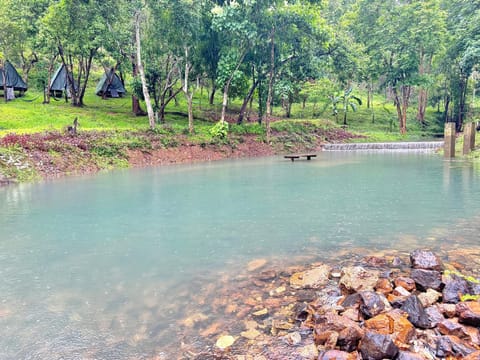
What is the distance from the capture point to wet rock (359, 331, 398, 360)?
10.3 feet

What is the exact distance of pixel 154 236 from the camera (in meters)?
7.48

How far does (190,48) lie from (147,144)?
8.04 metres

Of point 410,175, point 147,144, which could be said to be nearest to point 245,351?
point 410,175

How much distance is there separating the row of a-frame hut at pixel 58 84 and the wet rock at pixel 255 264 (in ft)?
103

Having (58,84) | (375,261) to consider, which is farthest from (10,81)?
(375,261)

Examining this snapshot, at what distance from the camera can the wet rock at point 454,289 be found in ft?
13.5

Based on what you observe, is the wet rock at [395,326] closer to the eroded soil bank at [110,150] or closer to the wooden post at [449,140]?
the eroded soil bank at [110,150]

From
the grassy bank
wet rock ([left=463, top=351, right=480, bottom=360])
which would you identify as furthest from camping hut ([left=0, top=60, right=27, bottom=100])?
wet rock ([left=463, top=351, right=480, bottom=360])

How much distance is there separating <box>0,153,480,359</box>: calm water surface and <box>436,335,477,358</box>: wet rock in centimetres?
259

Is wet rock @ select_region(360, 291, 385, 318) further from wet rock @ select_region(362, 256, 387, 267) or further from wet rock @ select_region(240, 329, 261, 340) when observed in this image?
wet rock @ select_region(362, 256, 387, 267)

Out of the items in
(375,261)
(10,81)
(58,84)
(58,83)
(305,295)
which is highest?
(58,83)

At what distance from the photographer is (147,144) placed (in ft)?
72.6

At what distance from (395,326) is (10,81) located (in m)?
40.8

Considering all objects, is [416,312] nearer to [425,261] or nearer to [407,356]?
[407,356]
